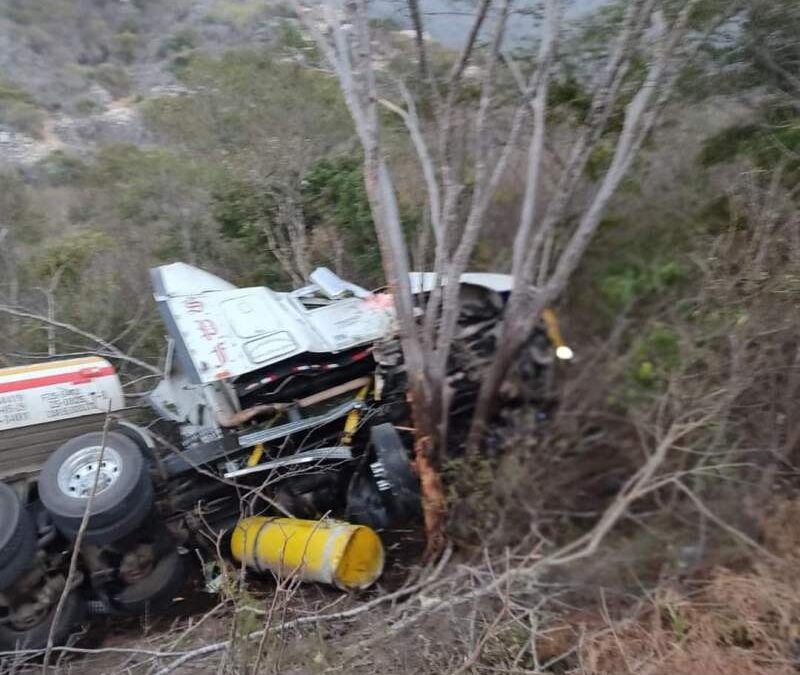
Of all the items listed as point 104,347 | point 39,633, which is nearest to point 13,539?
point 39,633

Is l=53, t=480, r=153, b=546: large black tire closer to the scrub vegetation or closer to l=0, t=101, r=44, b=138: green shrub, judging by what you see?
the scrub vegetation

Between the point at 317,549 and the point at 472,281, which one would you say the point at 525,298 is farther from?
the point at 317,549

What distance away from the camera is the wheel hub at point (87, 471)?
4992 millimetres

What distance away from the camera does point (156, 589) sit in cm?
548

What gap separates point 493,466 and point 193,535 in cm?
279

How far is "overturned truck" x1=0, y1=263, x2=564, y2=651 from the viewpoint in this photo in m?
5.04

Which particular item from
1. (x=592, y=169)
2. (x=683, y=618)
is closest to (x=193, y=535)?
(x=683, y=618)

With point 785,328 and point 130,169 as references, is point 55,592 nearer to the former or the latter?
point 785,328

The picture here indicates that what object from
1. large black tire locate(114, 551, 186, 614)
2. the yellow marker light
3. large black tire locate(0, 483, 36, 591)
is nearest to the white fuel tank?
large black tire locate(0, 483, 36, 591)

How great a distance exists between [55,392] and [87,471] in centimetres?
73

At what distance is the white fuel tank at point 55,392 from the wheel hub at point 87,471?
1.16ft

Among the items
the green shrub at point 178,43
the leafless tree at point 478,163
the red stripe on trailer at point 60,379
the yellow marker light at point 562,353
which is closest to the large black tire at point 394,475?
the leafless tree at point 478,163

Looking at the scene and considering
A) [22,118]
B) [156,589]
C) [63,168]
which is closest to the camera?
[156,589]

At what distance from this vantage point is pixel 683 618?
4789 millimetres
